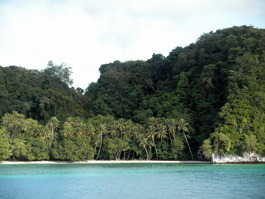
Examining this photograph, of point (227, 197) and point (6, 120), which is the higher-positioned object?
point (6, 120)

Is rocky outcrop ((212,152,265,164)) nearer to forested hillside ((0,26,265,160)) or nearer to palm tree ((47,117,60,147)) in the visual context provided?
forested hillside ((0,26,265,160))

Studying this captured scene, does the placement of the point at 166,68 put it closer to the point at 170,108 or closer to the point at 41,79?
the point at 170,108

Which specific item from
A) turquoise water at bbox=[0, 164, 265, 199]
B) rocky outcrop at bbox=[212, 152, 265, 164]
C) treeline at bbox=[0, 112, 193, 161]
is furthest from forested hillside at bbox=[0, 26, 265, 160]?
turquoise water at bbox=[0, 164, 265, 199]

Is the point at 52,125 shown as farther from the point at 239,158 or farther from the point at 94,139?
the point at 239,158

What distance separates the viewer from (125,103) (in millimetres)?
76875

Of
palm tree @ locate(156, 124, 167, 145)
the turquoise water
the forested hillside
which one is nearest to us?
the turquoise water

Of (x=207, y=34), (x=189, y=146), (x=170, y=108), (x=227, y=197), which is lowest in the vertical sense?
(x=227, y=197)

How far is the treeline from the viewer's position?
175 feet

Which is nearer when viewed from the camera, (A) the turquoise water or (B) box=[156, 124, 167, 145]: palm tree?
(A) the turquoise water

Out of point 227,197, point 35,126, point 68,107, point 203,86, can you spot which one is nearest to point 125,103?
point 68,107

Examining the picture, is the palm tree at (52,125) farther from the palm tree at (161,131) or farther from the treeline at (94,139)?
the palm tree at (161,131)

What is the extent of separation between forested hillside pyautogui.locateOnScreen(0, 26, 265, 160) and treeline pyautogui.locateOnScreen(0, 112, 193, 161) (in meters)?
0.17

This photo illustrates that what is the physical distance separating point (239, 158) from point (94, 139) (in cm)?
2515

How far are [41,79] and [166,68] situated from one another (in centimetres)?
3242
